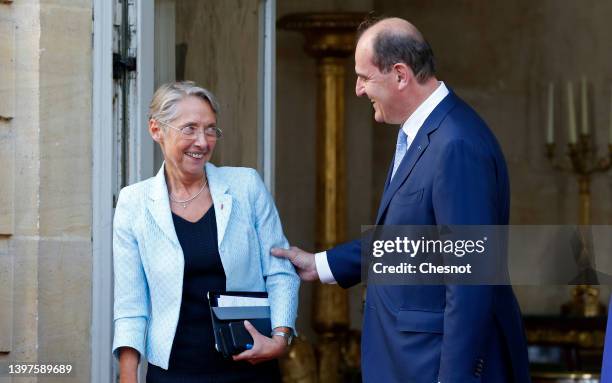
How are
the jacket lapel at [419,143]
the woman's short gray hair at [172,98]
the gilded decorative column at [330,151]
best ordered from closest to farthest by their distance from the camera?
1. the jacket lapel at [419,143]
2. the woman's short gray hair at [172,98]
3. the gilded decorative column at [330,151]

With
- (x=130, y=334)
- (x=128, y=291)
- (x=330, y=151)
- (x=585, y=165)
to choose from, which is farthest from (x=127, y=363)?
(x=585, y=165)

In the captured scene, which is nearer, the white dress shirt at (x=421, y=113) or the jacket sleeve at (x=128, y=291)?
the white dress shirt at (x=421, y=113)

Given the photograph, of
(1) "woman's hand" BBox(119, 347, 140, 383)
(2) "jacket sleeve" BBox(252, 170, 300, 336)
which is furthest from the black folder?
(1) "woman's hand" BBox(119, 347, 140, 383)

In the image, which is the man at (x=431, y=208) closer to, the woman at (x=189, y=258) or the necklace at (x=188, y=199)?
the woman at (x=189, y=258)

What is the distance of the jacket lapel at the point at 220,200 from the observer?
13.7 feet

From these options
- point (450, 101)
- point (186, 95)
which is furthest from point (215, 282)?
point (450, 101)

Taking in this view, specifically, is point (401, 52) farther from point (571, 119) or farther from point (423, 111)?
point (571, 119)

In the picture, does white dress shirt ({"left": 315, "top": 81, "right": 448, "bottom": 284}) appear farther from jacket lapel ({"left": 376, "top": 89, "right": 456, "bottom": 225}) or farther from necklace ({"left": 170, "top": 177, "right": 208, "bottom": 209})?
necklace ({"left": 170, "top": 177, "right": 208, "bottom": 209})

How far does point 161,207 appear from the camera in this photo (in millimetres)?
4203

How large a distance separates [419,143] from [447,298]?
472 mm

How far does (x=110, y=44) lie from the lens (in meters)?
5.04

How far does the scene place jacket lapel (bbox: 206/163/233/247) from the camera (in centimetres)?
418

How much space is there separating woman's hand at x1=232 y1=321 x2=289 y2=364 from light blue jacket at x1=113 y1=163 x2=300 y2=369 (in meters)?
0.06

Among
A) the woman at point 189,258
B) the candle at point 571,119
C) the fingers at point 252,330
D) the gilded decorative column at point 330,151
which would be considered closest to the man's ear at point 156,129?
the woman at point 189,258
